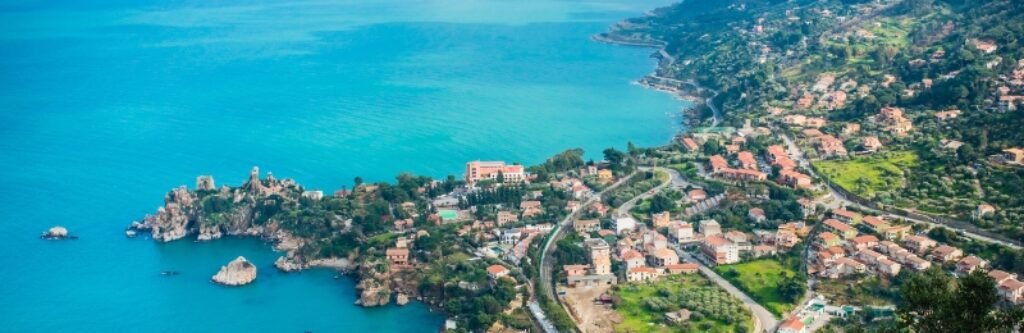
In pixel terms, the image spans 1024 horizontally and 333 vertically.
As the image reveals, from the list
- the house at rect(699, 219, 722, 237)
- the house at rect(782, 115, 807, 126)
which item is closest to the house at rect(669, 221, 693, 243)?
the house at rect(699, 219, 722, 237)

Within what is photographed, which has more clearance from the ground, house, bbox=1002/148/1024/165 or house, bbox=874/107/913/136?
house, bbox=874/107/913/136

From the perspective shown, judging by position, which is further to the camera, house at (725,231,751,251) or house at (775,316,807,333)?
house at (725,231,751,251)

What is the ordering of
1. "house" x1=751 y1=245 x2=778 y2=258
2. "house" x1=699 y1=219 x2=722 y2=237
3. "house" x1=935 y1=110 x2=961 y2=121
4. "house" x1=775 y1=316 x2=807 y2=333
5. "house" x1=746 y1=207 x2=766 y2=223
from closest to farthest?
"house" x1=775 y1=316 x2=807 y2=333 → "house" x1=751 y1=245 x2=778 y2=258 → "house" x1=699 y1=219 x2=722 y2=237 → "house" x1=746 y1=207 x2=766 y2=223 → "house" x1=935 y1=110 x2=961 y2=121

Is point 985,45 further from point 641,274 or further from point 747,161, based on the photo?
point 641,274

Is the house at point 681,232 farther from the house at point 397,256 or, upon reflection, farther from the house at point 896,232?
the house at point 397,256

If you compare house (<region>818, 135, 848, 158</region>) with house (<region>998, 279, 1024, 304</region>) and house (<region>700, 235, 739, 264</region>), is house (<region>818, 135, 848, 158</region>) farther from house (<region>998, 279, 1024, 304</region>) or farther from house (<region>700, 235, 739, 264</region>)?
house (<region>998, 279, 1024, 304</region>)

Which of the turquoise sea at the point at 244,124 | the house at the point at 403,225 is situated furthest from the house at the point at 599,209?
the turquoise sea at the point at 244,124

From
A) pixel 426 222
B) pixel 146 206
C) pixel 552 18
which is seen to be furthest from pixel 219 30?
Answer: pixel 426 222
